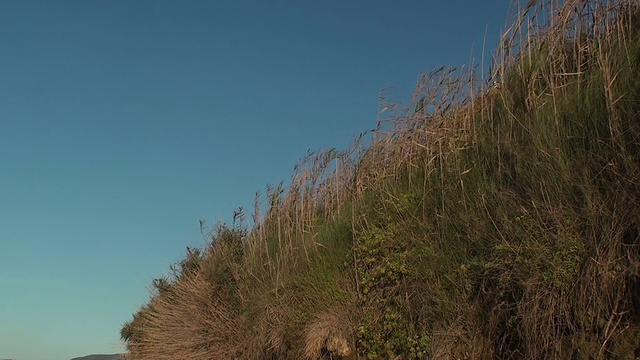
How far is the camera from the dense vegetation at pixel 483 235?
5484 mm

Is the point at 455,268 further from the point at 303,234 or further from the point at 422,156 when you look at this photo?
the point at 303,234

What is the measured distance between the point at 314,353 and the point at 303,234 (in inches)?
102

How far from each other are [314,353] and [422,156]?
2.73 m

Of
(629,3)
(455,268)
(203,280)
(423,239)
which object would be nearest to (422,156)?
(423,239)

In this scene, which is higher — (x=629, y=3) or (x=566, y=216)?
(x=629, y=3)

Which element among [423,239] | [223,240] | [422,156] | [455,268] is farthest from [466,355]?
[223,240]

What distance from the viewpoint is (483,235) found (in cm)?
651

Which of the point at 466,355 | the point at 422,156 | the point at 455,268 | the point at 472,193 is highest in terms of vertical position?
the point at 422,156

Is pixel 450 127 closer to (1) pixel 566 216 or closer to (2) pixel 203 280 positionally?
(1) pixel 566 216

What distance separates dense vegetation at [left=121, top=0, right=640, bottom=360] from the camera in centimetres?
548

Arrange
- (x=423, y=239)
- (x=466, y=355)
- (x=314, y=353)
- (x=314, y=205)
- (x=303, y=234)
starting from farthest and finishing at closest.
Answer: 1. (x=314, y=205)
2. (x=303, y=234)
3. (x=314, y=353)
4. (x=423, y=239)
5. (x=466, y=355)

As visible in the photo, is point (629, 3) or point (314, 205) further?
point (314, 205)

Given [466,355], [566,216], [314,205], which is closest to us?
[566,216]

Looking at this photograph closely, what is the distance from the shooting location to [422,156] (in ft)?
28.9
